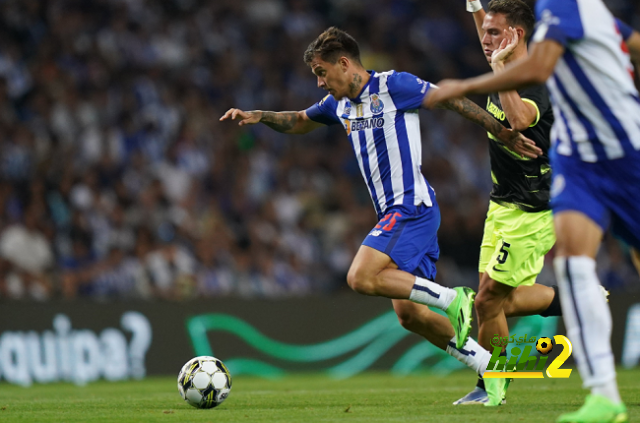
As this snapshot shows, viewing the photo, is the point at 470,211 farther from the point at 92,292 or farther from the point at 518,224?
the point at 518,224

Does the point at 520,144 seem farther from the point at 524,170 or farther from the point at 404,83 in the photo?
the point at 404,83

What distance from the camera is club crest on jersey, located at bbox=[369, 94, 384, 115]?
6.27 metres

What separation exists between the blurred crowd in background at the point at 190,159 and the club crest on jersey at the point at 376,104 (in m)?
5.65

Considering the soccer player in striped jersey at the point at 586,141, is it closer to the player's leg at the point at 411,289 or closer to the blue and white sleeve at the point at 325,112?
the player's leg at the point at 411,289

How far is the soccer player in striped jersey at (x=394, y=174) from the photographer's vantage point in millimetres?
5895

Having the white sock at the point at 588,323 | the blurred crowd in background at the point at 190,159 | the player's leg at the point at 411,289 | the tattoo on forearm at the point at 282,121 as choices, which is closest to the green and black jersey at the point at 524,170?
the player's leg at the point at 411,289

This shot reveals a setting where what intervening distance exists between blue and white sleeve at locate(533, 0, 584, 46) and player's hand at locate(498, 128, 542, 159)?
1873 millimetres

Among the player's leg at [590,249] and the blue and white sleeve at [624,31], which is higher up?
the blue and white sleeve at [624,31]

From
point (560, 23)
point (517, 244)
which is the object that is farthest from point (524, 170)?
point (560, 23)

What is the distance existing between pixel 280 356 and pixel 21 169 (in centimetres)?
475

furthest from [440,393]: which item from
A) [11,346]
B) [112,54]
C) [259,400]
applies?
[112,54]

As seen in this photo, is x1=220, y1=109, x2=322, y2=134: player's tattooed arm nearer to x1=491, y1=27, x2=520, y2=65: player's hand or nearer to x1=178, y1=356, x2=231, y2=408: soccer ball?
x1=491, y1=27, x2=520, y2=65: player's hand

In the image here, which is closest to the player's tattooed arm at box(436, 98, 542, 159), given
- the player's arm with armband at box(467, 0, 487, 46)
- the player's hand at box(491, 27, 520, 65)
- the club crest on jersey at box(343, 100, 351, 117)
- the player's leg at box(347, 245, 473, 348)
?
the player's hand at box(491, 27, 520, 65)

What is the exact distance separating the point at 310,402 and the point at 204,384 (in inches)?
38.1
